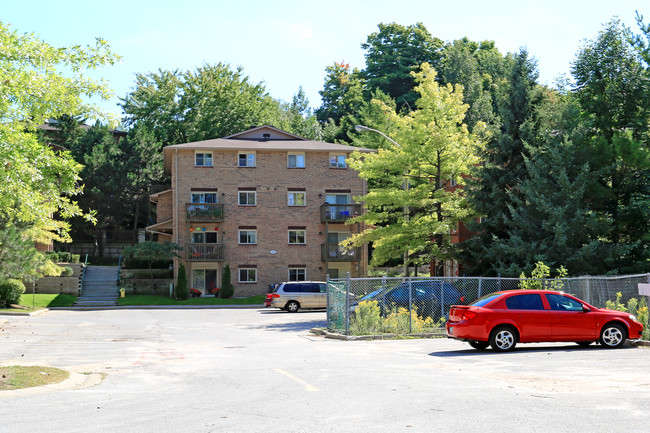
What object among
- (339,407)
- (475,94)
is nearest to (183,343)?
(339,407)

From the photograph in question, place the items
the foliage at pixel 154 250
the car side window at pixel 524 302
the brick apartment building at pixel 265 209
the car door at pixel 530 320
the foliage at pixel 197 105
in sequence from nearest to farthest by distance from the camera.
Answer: the car door at pixel 530 320, the car side window at pixel 524 302, the foliage at pixel 154 250, the brick apartment building at pixel 265 209, the foliage at pixel 197 105

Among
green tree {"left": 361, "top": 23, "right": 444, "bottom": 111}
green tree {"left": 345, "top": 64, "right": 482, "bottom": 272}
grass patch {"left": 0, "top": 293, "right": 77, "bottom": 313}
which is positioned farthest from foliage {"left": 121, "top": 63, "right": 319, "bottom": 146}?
green tree {"left": 345, "top": 64, "right": 482, "bottom": 272}

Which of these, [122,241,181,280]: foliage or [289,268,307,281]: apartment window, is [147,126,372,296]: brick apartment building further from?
[122,241,181,280]: foliage

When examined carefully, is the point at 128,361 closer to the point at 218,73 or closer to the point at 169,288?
the point at 169,288

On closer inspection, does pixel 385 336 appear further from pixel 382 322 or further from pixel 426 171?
pixel 426 171

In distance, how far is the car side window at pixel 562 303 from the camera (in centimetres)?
1666

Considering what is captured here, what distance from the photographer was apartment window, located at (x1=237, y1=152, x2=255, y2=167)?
170 feet

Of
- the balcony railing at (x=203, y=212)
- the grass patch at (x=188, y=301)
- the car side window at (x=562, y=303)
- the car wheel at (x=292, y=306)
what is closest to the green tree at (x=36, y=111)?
the car side window at (x=562, y=303)

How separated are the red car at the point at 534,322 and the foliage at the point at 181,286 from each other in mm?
33853

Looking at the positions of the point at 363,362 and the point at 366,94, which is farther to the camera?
the point at 366,94

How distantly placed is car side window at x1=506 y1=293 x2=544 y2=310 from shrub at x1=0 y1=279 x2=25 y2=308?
3073cm

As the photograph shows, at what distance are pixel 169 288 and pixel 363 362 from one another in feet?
129

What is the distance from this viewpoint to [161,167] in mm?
69125

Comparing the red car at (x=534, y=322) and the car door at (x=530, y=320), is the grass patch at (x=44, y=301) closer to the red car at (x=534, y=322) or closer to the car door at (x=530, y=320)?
the red car at (x=534, y=322)
